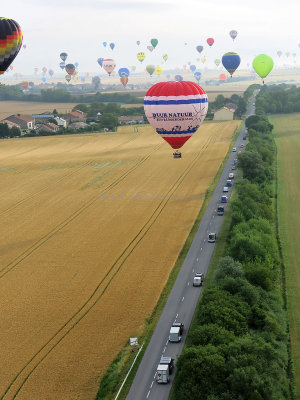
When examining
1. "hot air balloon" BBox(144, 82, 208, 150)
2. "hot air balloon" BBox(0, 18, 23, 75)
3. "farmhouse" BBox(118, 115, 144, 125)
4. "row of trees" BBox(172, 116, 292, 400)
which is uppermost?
"hot air balloon" BBox(0, 18, 23, 75)

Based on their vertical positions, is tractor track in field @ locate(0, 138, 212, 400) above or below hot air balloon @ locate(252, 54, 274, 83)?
below

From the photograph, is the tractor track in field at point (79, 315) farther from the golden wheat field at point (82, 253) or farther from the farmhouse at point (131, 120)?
the farmhouse at point (131, 120)

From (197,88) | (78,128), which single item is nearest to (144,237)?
(197,88)

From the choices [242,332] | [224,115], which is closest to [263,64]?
[224,115]

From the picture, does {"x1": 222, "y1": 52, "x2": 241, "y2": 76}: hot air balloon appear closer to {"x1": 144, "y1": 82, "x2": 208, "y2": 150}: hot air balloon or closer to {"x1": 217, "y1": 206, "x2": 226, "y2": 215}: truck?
{"x1": 144, "y1": 82, "x2": 208, "y2": 150}: hot air balloon

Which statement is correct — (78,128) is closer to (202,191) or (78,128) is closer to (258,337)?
(202,191)

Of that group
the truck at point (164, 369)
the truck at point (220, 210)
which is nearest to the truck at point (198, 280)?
the truck at point (164, 369)

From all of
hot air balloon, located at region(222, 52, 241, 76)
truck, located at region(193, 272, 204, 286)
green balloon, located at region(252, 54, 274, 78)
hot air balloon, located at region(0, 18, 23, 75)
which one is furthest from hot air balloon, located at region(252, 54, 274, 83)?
truck, located at region(193, 272, 204, 286)
